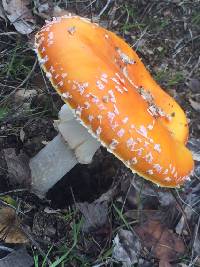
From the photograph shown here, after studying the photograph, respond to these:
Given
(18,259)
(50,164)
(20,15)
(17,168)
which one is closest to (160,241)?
(50,164)

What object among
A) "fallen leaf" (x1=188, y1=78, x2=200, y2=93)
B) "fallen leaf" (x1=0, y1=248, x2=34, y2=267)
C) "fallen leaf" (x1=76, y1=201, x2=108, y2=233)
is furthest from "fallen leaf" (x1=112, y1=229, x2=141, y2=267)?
"fallen leaf" (x1=188, y1=78, x2=200, y2=93)

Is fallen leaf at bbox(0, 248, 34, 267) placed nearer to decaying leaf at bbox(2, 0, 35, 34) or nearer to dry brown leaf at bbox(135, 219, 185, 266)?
dry brown leaf at bbox(135, 219, 185, 266)

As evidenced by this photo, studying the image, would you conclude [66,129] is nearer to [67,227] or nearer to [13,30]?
[67,227]

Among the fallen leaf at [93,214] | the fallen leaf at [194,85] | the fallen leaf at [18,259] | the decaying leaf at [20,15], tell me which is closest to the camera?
the fallen leaf at [18,259]

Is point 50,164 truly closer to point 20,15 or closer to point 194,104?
point 20,15

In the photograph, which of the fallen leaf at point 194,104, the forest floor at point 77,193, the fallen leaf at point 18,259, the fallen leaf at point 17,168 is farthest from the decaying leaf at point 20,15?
the fallen leaf at point 18,259

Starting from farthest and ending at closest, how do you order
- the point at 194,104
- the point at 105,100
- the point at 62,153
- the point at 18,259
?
the point at 194,104, the point at 62,153, the point at 18,259, the point at 105,100

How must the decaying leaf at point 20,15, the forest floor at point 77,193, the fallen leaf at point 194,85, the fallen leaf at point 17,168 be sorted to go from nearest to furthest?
the forest floor at point 77,193 → the fallen leaf at point 17,168 → the decaying leaf at point 20,15 → the fallen leaf at point 194,85

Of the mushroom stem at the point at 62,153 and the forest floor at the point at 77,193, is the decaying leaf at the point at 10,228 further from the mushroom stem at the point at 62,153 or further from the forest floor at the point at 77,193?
the mushroom stem at the point at 62,153
